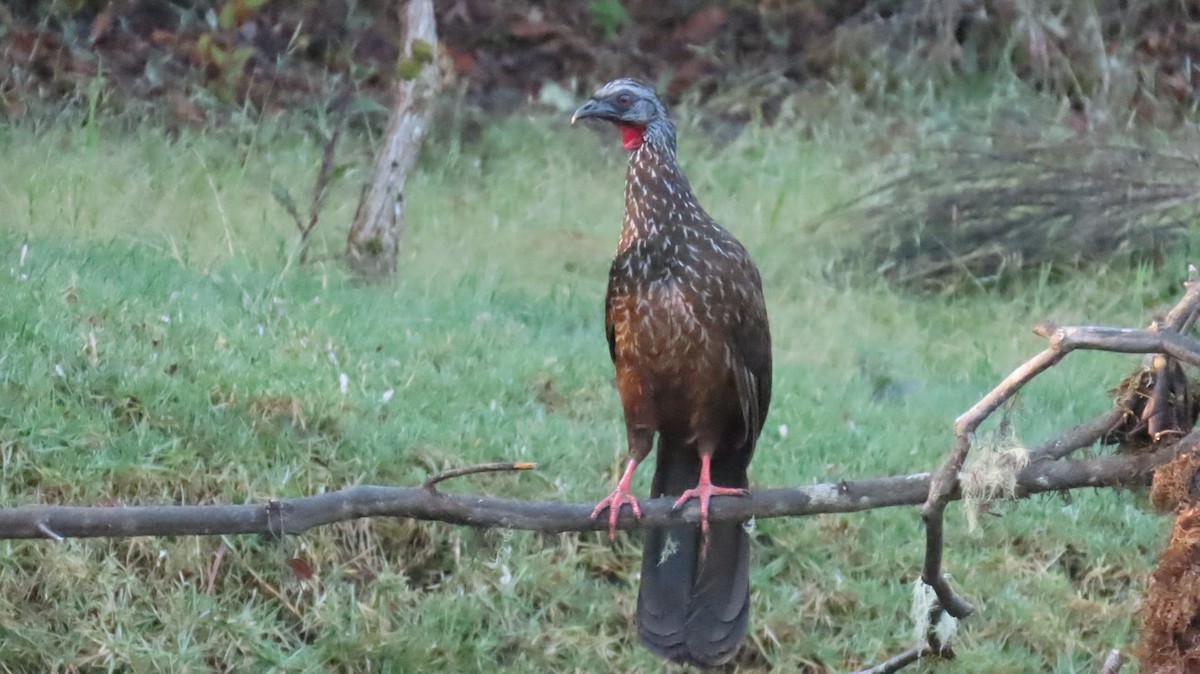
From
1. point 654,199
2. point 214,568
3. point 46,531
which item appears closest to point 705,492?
point 654,199

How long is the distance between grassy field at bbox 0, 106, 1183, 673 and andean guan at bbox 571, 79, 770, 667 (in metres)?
0.41

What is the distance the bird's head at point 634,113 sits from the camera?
3988 mm

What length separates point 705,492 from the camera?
11.3 ft

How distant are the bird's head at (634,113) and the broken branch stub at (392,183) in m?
2.48

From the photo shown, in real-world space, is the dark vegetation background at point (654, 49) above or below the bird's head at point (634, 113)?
below

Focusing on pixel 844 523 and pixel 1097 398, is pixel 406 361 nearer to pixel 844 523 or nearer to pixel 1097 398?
pixel 844 523

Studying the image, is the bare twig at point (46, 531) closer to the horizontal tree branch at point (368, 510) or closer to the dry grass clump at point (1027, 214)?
the horizontal tree branch at point (368, 510)

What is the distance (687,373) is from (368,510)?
1.07 meters

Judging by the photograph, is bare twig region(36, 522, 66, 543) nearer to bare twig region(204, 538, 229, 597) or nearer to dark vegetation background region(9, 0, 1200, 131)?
bare twig region(204, 538, 229, 597)

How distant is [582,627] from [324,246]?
9.33ft

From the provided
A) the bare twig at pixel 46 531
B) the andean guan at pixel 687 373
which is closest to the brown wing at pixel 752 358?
the andean guan at pixel 687 373

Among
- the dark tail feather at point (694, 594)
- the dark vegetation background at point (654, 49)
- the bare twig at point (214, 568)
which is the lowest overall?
the bare twig at point (214, 568)

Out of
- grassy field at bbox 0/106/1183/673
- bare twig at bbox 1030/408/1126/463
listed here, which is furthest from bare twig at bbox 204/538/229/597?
bare twig at bbox 1030/408/1126/463

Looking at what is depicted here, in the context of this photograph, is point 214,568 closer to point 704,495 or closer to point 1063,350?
point 704,495
